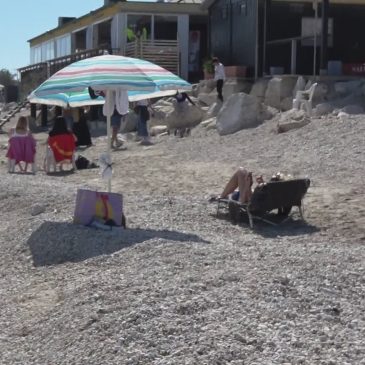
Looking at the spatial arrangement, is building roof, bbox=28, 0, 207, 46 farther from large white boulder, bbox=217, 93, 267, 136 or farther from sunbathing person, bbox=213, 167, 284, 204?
sunbathing person, bbox=213, 167, 284, 204

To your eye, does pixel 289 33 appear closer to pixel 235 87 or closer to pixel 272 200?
pixel 235 87

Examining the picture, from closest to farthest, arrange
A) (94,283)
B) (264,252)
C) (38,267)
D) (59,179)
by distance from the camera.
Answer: (94,283), (264,252), (38,267), (59,179)

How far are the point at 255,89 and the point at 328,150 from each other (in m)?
7.25

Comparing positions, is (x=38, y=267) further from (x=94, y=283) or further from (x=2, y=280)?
(x=94, y=283)

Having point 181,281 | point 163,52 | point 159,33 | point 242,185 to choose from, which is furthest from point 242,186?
point 159,33

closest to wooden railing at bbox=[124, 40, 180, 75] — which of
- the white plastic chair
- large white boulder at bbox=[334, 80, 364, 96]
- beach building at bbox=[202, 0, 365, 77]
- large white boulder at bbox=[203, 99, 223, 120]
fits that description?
beach building at bbox=[202, 0, 365, 77]

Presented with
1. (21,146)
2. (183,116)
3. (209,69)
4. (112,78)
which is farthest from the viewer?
(209,69)

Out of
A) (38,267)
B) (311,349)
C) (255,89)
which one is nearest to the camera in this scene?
(311,349)

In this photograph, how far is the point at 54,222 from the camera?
10.4 meters

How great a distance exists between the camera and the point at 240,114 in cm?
2130

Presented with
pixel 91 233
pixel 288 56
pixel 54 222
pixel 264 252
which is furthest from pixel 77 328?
pixel 288 56

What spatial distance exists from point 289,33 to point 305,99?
19.2ft

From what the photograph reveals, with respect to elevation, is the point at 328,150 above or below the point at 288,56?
below

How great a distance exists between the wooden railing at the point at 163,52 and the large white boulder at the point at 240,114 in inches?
332
